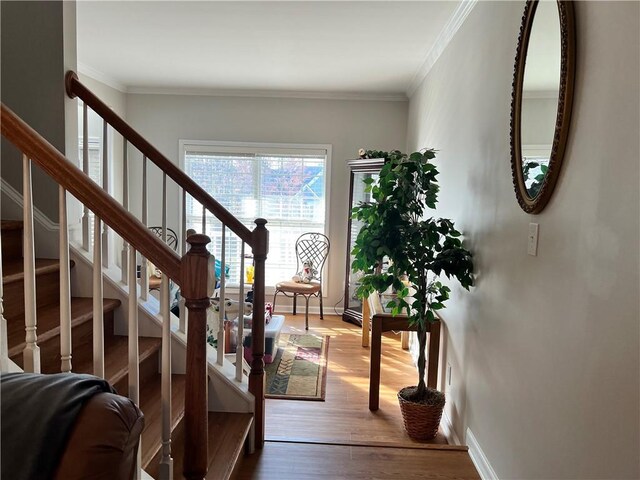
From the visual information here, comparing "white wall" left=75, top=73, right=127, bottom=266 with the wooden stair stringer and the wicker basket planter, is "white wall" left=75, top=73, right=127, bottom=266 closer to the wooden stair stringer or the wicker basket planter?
the wooden stair stringer

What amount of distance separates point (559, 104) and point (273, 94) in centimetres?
448

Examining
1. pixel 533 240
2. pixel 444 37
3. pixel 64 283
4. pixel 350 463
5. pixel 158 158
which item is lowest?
pixel 350 463

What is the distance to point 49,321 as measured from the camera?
1.86 metres

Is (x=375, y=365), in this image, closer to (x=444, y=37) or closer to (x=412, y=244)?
(x=412, y=244)

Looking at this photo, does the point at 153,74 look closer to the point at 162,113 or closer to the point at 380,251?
the point at 162,113

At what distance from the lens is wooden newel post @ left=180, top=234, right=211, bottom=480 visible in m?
1.31

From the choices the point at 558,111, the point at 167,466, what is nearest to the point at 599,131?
the point at 558,111

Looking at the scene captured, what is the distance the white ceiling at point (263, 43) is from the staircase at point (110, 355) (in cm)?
198

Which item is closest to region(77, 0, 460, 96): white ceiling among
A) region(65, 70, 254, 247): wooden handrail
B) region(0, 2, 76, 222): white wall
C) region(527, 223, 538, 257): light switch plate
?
region(0, 2, 76, 222): white wall

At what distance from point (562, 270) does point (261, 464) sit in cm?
155

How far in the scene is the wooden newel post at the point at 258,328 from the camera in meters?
2.23

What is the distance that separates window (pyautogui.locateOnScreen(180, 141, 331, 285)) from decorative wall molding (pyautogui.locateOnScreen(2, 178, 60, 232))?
3314 mm

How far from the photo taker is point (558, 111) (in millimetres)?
1467

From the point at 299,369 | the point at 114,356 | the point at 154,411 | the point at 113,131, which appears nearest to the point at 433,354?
the point at 299,369
